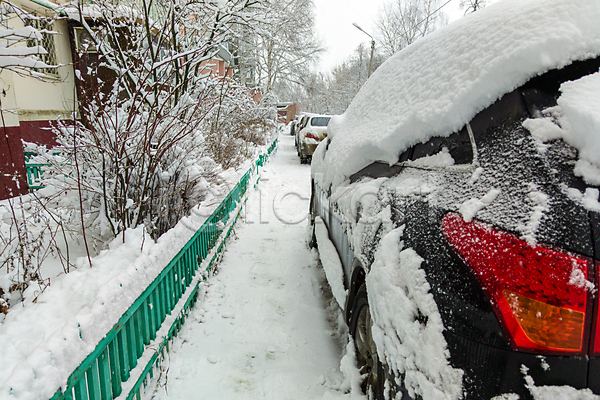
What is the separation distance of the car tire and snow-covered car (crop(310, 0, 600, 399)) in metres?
0.04

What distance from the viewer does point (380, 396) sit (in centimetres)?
174

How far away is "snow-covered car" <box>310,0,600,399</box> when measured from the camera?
103 cm

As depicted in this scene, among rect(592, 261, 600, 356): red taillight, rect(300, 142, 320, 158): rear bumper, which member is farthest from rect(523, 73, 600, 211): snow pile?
rect(300, 142, 320, 158): rear bumper

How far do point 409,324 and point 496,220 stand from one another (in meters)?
0.54

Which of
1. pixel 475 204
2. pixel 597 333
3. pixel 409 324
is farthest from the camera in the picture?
pixel 409 324

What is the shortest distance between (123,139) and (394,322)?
7.91ft

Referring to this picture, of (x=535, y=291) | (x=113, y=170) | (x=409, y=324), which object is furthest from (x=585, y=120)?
(x=113, y=170)

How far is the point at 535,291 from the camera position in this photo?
1048mm

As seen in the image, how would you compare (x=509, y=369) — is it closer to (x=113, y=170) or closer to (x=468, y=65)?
(x=468, y=65)

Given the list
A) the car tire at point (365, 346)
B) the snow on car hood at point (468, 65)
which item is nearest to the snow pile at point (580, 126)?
the snow on car hood at point (468, 65)

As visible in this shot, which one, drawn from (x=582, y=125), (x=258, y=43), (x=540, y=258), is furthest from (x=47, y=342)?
(x=258, y=43)

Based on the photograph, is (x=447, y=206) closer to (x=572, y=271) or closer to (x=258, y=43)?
(x=572, y=271)

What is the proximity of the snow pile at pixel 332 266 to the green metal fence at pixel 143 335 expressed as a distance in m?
1.22

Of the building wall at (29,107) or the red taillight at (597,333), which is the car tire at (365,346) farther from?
the building wall at (29,107)
